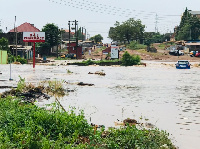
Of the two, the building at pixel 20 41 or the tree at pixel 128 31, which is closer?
the building at pixel 20 41

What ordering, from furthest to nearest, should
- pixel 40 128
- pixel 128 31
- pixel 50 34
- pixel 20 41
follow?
pixel 128 31 < pixel 20 41 < pixel 50 34 < pixel 40 128

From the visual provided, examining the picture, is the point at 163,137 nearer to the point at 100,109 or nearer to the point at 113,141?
the point at 113,141

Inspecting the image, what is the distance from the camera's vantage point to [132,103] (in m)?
17.9

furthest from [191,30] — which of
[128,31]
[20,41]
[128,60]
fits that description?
[128,60]

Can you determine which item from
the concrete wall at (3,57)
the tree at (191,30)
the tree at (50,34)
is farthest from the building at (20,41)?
the tree at (191,30)

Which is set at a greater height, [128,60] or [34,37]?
[34,37]

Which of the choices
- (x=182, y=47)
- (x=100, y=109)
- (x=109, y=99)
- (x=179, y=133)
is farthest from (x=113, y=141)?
(x=182, y=47)

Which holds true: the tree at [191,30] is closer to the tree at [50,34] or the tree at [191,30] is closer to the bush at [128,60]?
the tree at [50,34]

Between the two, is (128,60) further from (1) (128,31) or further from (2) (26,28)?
(1) (128,31)

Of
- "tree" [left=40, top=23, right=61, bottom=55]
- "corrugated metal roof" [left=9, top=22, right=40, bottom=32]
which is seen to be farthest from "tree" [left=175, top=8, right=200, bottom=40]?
"corrugated metal roof" [left=9, top=22, right=40, bottom=32]

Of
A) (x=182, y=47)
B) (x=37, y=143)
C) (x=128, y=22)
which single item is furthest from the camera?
(x=128, y=22)

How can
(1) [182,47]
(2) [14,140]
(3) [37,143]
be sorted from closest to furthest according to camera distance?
1. (3) [37,143]
2. (2) [14,140]
3. (1) [182,47]

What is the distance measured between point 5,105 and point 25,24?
104714mm

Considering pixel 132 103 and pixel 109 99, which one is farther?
pixel 109 99
